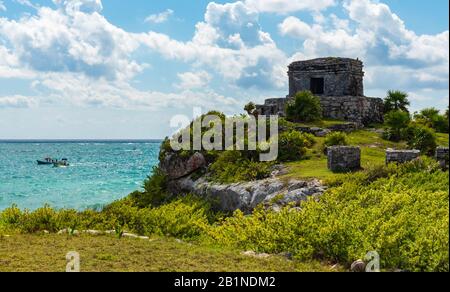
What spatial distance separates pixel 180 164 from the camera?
26359 millimetres

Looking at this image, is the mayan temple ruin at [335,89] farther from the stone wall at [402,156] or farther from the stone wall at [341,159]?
the stone wall at [402,156]

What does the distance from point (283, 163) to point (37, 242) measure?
11774 millimetres

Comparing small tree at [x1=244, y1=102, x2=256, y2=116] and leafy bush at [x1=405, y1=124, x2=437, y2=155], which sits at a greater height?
small tree at [x1=244, y1=102, x2=256, y2=116]

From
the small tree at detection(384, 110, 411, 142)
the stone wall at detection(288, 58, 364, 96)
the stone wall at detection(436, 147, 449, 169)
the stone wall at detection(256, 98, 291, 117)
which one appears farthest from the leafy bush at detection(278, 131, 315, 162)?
the stone wall at detection(288, 58, 364, 96)

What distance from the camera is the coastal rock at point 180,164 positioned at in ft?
84.1

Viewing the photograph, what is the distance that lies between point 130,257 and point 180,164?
14771 millimetres

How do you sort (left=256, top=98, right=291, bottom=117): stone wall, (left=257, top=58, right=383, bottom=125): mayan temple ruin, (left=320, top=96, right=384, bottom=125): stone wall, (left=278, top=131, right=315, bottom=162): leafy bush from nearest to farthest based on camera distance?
(left=278, top=131, right=315, bottom=162): leafy bush, (left=320, top=96, right=384, bottom=125): stone wall, (left=257, top=58, right=383, bottom=125): mayan temple ruin, (left=256, top=98, right=291, bottom=117): stone wall

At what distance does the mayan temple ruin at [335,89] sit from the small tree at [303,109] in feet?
5.55

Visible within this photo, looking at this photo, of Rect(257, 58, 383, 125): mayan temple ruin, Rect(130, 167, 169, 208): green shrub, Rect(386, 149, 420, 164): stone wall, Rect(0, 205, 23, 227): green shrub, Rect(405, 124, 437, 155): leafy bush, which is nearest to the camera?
Rect(0, 205, 23, 227): green shrub

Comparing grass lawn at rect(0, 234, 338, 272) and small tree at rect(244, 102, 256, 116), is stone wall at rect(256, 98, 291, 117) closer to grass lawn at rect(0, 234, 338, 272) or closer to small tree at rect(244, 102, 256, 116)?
small tree at rect(244, 102, 256, 116)

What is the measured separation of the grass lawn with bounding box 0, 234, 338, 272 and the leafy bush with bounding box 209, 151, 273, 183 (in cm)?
829

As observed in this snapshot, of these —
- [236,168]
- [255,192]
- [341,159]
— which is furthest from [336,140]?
[255,192]

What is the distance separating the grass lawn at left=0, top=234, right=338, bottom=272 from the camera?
1068 cm

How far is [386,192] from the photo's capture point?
15219mm
